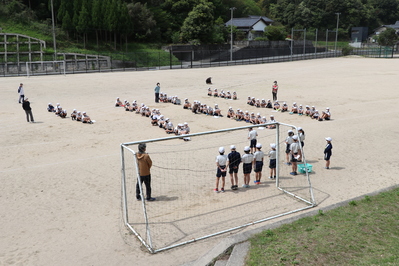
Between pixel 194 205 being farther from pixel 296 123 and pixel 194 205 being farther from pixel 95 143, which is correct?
pixel 296 123

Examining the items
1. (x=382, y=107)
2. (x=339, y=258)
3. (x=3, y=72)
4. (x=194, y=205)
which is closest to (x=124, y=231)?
(x=194, y=205)

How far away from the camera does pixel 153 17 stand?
7781 centimetres

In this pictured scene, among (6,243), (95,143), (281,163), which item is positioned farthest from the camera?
(95,143)

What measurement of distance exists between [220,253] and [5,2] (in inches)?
2788

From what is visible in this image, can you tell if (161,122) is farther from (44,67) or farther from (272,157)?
(44,67)

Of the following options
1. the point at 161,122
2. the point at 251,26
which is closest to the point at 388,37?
the point at 251,26

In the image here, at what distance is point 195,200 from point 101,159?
5471mm

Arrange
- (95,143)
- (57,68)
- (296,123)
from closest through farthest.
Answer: (95,143) → (296,123) → (57,68)

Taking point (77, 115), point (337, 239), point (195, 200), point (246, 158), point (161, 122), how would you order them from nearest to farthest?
point (337, 239), point (195, 200), point (246, 158), point (161, 122), point (77, 115)

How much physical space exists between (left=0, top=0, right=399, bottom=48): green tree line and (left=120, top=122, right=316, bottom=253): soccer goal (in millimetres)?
56377

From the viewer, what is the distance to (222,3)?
93375mm

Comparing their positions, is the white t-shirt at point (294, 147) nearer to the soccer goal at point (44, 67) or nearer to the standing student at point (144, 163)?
the standing student at point (144, 163)

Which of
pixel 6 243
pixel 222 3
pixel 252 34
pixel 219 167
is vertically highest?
pixel 222 3

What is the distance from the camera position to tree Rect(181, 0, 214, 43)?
7296 centimetres
